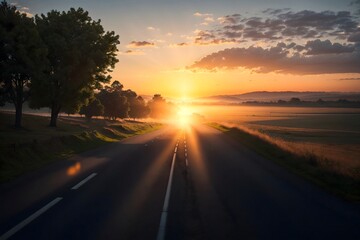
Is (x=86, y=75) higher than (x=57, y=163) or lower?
higher

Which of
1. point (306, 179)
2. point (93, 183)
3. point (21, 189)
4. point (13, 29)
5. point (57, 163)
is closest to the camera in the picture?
point (21, 189)

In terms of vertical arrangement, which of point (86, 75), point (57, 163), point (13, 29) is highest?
point (13, 29)

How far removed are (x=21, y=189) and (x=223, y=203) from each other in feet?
24.8

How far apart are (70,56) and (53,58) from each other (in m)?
2.24

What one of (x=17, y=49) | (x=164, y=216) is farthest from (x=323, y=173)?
(x=17, y=49)

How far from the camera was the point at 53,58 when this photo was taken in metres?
39.8

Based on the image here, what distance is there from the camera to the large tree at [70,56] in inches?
1519

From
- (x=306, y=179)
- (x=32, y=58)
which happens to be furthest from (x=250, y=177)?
(x=32, y=58)

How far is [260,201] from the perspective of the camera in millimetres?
11781

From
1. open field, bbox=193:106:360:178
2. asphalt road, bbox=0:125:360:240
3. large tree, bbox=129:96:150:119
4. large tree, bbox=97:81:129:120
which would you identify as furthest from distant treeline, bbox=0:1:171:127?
large tree, bbox=129:96:150:119

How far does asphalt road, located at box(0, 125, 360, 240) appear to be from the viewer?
8.38 meters

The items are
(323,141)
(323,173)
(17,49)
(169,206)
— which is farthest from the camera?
(323,141)

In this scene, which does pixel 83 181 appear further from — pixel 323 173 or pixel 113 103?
pixel 113 103

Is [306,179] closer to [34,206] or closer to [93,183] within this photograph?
[93,183]
